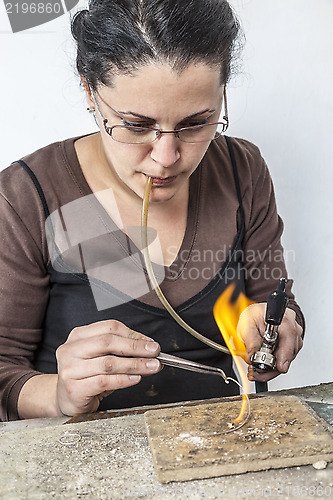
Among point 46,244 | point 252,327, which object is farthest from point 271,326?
point 46,244

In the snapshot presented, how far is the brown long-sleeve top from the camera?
141 cm

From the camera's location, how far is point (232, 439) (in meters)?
0.97

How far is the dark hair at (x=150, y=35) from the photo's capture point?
1.14m

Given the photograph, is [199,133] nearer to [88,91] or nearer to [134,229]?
[88,91]

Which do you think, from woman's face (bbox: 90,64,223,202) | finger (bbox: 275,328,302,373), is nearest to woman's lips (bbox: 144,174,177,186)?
woman's face (bbox: 90,64,223,202)

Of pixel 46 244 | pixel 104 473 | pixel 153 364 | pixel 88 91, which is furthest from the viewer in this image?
pixel 46 244

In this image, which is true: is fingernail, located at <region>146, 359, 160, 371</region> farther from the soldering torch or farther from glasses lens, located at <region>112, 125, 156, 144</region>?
glasses lens, located at <region>112, 125, 156, 144</region>

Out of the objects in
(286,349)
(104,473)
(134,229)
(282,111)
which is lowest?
(286,349)

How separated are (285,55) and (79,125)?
797mm

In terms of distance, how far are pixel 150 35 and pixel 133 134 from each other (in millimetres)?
199

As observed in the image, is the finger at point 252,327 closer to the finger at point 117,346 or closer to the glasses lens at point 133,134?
the finger at point 117,346

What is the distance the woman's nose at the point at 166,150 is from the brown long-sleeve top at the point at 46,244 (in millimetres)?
330

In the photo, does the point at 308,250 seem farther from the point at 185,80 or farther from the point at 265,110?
the point at 185,80

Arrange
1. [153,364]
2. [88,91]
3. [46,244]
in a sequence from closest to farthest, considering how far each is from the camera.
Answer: [153,364] → [88,91] → [46,244]
